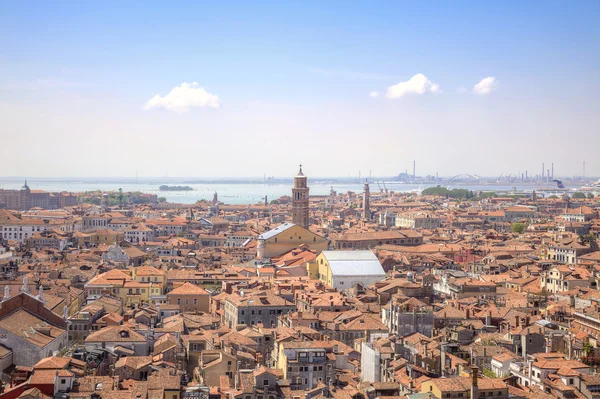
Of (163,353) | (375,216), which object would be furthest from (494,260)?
(375,216)

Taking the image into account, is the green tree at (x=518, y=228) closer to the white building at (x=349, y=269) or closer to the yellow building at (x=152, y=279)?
the white building at (x=349, y=269)

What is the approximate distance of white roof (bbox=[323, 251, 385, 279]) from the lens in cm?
3862

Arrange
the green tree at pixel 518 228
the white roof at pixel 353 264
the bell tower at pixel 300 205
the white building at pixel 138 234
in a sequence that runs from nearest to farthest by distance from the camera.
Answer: the white roof at pixel 353 264 < the bell tower at pixel 300 205 < the white building at pixel 138 234 < the green tree at pixel 518 228

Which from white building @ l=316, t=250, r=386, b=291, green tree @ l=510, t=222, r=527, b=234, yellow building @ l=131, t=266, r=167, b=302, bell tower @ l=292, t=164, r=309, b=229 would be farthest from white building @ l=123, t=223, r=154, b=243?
green tree @ l=510, t=222, r=527, b=234

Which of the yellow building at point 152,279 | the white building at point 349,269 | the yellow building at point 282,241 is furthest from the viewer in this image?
the yellow building at point 282,241

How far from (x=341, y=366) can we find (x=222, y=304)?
30.1ft

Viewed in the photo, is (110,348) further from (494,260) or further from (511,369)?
(494,260)

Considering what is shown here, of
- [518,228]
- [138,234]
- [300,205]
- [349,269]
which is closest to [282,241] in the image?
[300,205]

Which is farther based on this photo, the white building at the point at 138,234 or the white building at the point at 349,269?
the white building at the point at 138,234

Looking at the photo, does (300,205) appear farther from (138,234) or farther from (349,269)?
(138,234)

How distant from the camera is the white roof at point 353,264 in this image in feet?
127

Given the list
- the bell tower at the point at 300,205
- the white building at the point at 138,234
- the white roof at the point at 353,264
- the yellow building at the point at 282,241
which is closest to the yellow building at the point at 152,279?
the white roof at the point at 353,264

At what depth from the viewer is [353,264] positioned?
39.4 meters

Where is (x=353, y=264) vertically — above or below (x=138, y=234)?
above
